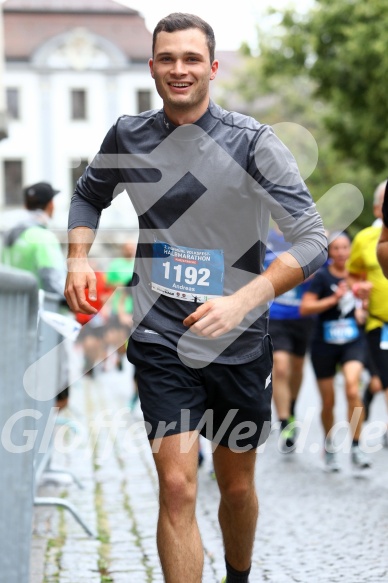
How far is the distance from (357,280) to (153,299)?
4.69m

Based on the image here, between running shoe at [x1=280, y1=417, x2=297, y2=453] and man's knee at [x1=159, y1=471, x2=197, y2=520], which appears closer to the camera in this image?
man's knee at [x1=159, y1=471, x2=197, y2=520]

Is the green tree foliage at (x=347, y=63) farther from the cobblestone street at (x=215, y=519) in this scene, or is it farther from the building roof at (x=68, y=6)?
the building roof at (x=68, y=6)

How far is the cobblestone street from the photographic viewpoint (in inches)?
223

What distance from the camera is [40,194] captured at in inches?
343

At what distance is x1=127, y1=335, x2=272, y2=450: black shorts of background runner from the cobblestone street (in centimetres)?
132

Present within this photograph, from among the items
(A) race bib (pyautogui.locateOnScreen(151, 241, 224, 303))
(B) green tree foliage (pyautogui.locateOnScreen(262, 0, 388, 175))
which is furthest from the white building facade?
(A) race bib (pyautogui.locateOnScreen(151, 241, 224, 303))

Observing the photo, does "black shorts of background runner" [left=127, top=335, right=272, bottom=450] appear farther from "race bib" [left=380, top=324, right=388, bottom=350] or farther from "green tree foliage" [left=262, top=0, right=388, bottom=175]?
"green tree foliage" [left=262, top=0, right=388, bottom=175]

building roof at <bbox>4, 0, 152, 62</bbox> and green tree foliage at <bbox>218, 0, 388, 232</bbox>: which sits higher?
building roof at <bbox>4, 0, 152, 62</bbox>

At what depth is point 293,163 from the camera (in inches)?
165

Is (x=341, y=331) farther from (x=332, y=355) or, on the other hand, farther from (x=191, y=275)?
(x=191, y=275)

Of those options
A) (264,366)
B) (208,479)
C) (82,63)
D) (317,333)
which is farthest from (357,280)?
(82,63)

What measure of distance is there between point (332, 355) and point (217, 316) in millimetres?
5919

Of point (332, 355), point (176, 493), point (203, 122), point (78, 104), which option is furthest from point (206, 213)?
point (78, 104)

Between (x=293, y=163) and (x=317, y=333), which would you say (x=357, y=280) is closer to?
(x=317, y=333)
